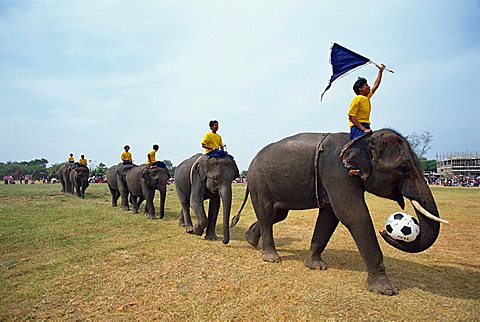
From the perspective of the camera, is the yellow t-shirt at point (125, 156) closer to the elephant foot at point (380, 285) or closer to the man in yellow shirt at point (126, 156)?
the man in yellow shirt at point (126, 156)

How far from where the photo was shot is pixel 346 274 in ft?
21.2

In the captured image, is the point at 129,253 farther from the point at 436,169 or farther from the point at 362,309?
the point at 436,169

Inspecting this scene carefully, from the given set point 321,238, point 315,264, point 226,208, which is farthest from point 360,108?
point 226,208

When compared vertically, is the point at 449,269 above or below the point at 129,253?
below

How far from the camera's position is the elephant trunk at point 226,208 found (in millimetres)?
8320

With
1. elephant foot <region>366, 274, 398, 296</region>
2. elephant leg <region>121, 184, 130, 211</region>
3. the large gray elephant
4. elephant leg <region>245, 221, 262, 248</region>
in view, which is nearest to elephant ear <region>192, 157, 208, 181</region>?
elephant leg <region>245, 221, 262, 248</region>

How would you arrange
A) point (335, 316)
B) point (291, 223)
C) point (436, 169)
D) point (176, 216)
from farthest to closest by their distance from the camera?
point (436, 169) < point (176, 216) < point (291, 223) < point (335, 316)

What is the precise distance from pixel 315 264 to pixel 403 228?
196 cm

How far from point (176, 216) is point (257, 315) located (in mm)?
9742

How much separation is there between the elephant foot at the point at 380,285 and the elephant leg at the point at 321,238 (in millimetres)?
1273

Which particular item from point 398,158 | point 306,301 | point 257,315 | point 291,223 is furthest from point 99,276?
point 291,223

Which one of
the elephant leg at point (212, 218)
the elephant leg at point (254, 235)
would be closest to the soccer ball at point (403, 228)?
the elephant leg at point (254, 235)

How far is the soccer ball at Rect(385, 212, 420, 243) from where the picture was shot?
5392 millimetres

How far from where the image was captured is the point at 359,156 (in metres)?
5.89
